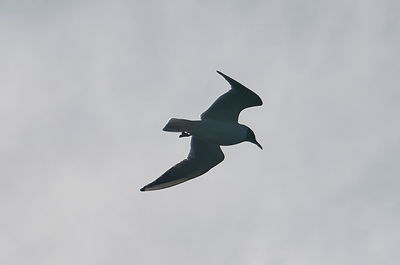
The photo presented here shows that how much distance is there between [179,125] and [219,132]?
1.31 m

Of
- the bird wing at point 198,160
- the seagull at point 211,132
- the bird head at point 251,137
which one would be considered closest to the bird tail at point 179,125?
the seagull at point 211,132

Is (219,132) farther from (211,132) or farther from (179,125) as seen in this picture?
(179,125)

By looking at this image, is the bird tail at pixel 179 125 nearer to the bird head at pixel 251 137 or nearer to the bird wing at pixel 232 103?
the bird wing at pixel 232 103

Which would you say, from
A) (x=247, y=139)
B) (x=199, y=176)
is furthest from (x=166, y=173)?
(x=247, y=139)

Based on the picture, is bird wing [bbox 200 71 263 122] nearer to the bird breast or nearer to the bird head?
the bird breast

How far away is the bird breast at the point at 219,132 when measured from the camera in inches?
973

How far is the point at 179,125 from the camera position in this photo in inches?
957

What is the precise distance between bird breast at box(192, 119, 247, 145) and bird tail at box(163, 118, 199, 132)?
0.65 ft

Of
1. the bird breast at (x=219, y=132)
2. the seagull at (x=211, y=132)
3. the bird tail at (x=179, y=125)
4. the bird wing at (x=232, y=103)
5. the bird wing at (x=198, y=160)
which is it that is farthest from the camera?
the bird wing at (x=198, y=160)

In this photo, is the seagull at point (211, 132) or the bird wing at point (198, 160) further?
the bird wing at point (198, 160)

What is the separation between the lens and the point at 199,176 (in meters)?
25.6

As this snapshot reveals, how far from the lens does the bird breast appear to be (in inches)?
973

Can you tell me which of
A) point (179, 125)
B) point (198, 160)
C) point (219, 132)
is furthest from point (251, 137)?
point (179, 125)

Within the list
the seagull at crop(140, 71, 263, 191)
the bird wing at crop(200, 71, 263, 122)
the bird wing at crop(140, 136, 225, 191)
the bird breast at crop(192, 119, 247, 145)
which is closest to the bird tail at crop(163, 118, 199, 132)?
the seagull at crop(140, 71, 263, 191)
